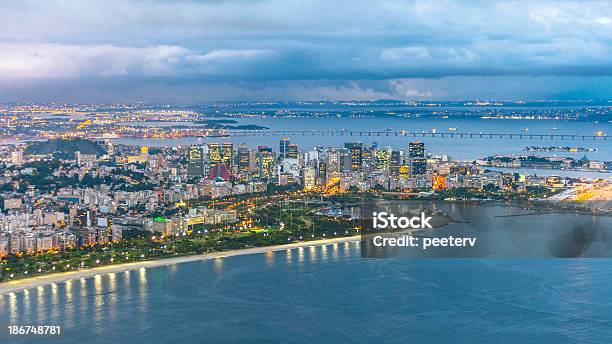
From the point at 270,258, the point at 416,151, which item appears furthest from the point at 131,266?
the point at 416,151

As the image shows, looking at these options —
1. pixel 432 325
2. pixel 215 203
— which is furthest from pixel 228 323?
pixel 215 203

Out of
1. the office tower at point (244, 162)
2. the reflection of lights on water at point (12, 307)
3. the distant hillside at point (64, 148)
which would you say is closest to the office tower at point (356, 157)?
the office tower at point (244, 162)

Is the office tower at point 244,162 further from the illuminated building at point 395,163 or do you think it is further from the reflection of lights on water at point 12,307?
the reflection of lights on water at point 12,307

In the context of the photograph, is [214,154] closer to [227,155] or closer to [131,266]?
[227,155]

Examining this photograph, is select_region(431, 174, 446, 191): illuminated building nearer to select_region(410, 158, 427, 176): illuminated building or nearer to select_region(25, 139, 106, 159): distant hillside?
select_region(410, 158, 427, 176): illuminated building

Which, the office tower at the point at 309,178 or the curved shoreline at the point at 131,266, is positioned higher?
the office tower at the point at 309,178

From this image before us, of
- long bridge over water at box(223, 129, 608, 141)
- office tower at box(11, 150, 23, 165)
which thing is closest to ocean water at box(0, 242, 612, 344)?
office tower at box(11, 150, 23, 165)
